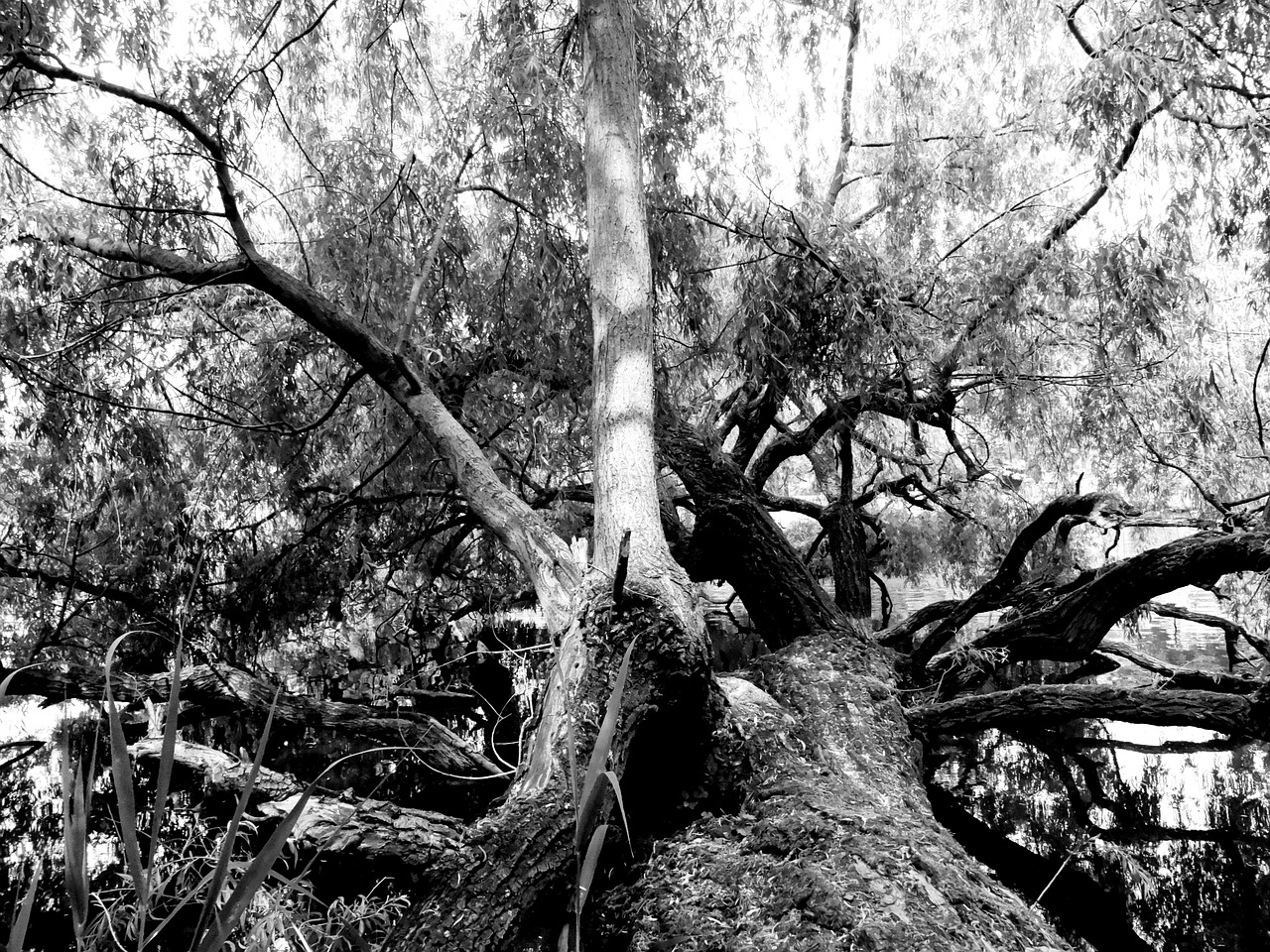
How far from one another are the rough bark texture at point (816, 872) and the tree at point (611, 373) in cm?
1

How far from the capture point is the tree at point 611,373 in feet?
6.26

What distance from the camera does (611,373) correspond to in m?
2.35

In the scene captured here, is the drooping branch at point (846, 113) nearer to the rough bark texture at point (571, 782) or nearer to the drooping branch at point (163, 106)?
the drooping branch at point (163, 106)

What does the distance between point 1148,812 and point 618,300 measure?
2567 millimetres

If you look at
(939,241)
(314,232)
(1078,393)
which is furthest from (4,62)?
(1078,393)

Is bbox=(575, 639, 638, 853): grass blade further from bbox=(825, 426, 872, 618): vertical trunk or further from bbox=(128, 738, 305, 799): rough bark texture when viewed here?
bbox=(825, 426, 872, 618): vertical trunk

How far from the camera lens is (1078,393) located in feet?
12.9

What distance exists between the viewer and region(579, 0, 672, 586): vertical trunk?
217 centimetres

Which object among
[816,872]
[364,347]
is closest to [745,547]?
[364,347]

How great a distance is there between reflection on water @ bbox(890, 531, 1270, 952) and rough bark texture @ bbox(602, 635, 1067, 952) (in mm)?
730

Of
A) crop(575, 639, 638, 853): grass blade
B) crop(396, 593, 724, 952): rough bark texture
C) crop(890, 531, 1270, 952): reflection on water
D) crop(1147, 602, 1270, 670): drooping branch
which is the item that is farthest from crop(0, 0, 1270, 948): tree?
crop(575, 639, 638, 853): grass blade

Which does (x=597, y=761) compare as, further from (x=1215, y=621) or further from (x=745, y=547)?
(x=1215, y=621)

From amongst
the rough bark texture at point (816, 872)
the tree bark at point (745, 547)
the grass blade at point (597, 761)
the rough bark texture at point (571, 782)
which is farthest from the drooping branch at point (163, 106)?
the grass blade at point (597, 761)

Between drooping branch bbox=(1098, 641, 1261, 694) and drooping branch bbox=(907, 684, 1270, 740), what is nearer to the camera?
drooping branch bbox=(907, 684, 1270, 740)
